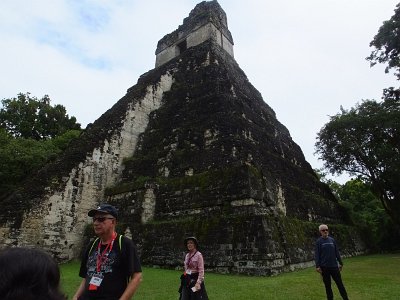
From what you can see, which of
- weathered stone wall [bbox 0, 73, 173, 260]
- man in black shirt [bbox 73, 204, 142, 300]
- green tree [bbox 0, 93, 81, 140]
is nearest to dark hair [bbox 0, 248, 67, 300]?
man in black shirt [bbox 73, 204, 142, 300]

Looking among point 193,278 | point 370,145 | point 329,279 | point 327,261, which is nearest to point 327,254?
point 327,261

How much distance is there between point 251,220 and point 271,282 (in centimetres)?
219

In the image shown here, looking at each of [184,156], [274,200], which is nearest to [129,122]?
[184,156]

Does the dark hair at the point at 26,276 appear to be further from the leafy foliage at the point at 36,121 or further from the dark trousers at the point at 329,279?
the leafy foliage at the point at 36,121

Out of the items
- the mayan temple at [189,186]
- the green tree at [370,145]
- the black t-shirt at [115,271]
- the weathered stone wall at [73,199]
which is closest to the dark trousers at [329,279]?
the mayan temple at [189,186]

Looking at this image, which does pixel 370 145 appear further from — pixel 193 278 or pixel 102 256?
pixel 102 256

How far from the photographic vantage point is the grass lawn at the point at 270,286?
6820 mm

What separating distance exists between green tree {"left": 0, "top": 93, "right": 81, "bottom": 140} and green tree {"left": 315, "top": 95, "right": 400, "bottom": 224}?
894 inches

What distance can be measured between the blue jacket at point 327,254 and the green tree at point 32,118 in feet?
92.3

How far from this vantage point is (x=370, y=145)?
20.5 m

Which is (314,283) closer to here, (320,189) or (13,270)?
(13,270)

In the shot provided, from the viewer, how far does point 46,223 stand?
12.3m

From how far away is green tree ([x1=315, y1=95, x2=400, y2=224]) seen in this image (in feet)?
62.8

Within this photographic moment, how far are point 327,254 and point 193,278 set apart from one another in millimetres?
2797
